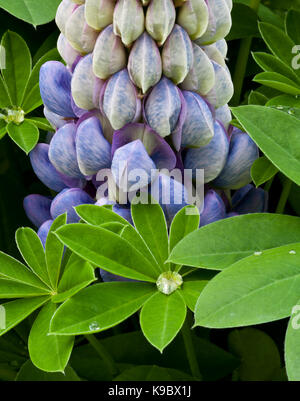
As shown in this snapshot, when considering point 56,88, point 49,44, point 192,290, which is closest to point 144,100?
point 56,88

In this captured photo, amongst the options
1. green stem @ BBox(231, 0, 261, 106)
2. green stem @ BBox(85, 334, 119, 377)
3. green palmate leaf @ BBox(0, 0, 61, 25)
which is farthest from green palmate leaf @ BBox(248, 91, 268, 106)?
green stem @ BBox(85, 334, 119, 377)

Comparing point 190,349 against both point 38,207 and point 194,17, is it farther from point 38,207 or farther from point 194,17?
point 194,17

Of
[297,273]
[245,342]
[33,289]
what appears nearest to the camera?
[297,273]

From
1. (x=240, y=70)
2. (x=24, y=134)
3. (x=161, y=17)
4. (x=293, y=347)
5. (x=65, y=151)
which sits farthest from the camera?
(x=240, y=70)

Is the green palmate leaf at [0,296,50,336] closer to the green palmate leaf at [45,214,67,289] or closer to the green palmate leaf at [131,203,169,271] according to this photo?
the green palmate leaf at [45,214,67,289]

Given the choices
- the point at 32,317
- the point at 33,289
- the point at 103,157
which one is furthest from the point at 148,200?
the point at 32,317

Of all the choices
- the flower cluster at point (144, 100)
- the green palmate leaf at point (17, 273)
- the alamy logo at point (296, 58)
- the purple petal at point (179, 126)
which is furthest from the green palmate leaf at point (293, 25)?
the green palmate leaf at point (17, 273)

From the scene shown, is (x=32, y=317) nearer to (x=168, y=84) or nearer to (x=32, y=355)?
(x=32, y=355)

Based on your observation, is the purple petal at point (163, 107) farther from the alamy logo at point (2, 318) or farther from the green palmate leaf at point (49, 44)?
the green palmate leaf at point (49, 44)
